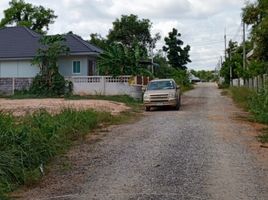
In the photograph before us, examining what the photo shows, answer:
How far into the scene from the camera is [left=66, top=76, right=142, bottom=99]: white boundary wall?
32.5 m

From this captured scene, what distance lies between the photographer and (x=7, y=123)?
35.8 ft

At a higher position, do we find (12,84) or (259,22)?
(259,22)

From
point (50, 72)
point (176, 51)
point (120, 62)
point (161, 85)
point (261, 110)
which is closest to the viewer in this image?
point (261, 110)

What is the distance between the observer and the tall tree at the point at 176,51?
86.6 metres

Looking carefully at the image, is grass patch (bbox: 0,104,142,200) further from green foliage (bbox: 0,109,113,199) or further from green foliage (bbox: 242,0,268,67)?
green foliage (bbox: 242,0,268,67)

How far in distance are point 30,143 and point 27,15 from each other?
55348mm

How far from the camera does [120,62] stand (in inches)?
1321

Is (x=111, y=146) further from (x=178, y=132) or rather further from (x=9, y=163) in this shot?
(x=9, y=163)

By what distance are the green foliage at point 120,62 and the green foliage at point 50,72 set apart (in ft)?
10.1

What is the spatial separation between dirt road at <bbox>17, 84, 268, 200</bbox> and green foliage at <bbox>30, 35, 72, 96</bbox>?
64.2 ft

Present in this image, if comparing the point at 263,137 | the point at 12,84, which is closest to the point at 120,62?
the point at 12,84

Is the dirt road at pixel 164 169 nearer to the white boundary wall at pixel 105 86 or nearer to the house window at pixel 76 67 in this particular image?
the white boundary wall at pixel 105 86

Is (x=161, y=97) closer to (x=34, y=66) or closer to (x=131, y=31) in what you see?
(x=34, y=66)

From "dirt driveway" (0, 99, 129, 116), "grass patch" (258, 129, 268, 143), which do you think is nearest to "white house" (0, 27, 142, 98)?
"dirt driveway" (0, 99, 129, 116)
